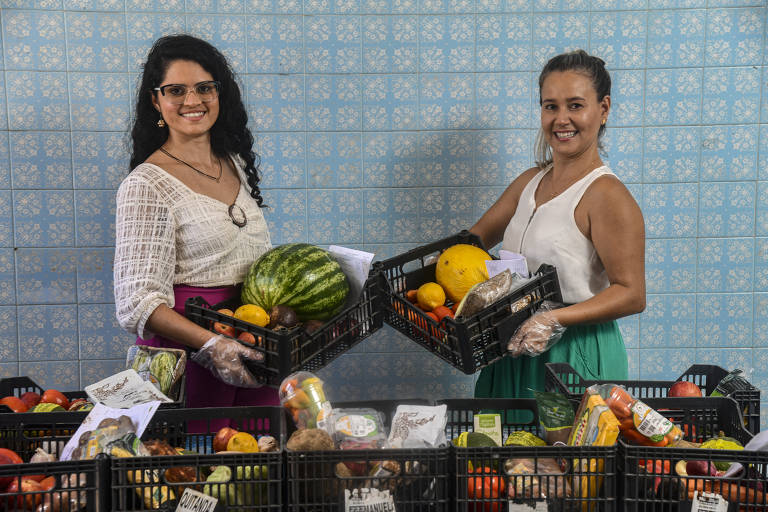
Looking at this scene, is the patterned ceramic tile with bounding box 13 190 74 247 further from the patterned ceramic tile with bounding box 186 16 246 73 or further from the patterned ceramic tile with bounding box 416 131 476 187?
the patterned ceramic tile with bounding box 416 131 476 187

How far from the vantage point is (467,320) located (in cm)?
175

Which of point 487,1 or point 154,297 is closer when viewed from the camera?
point 154,297

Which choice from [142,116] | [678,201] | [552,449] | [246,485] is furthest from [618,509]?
[678,201]

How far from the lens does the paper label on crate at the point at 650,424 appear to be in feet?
4.18

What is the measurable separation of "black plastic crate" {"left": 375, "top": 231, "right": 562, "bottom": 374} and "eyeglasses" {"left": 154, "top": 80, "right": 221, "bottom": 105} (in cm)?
75

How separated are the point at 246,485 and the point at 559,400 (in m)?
0.61

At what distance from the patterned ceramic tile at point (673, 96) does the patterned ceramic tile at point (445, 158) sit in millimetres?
722

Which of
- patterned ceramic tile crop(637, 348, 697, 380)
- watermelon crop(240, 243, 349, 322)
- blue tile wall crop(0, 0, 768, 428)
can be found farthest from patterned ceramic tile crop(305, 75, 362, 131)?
patterned ceramic tile crop(637, 348, 697, 380)

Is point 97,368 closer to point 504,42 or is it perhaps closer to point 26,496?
point 26,496

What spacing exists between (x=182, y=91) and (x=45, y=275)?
1.15 metres

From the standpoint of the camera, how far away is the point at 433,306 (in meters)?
1.98

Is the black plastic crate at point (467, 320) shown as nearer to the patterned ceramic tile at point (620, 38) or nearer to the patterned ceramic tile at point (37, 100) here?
the patterned ceramic tile at point (620, 38)

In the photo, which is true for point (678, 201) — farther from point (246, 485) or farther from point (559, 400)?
point (246, 485)

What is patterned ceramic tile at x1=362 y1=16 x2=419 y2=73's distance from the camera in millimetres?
2801
